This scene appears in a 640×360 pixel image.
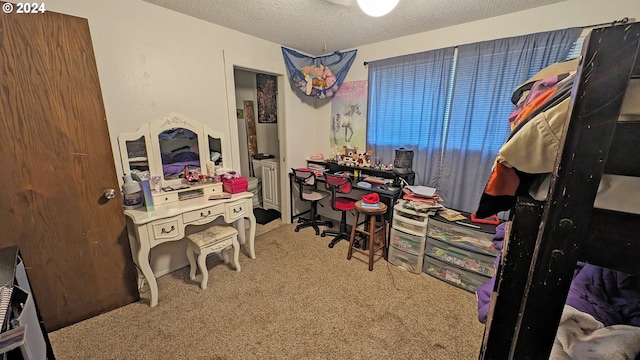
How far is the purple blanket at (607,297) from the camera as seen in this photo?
2.45 ft

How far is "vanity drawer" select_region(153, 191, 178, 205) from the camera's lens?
6.50ft

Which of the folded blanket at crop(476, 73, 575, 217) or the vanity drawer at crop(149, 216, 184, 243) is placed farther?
the vanity drawer at crop(149, 216, 184, 243)

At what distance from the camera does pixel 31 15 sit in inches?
52.0

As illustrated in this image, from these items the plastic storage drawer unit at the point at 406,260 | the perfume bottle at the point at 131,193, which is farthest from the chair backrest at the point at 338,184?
the perfume bottle at the point at 131,193

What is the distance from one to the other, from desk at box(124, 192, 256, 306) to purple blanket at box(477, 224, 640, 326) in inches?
86.8

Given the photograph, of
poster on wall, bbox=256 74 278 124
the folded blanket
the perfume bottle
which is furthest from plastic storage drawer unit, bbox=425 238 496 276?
poster on wall, bbox=256 74 278 124

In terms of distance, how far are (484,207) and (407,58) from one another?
2233 millimetres

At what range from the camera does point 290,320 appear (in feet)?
5.66

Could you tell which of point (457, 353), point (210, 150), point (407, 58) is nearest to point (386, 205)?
point (457, 353)

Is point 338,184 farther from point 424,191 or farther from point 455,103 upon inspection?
point 455,103

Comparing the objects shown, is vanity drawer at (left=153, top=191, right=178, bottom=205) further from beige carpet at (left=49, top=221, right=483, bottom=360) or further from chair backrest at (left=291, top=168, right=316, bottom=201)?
chair backrest at (left=291, top=168, right=316, bottom=201)

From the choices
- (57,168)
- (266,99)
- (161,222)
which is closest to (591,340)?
(161,222)

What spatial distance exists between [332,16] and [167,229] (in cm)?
223

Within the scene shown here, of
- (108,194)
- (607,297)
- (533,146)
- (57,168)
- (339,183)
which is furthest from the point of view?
(339,183)
